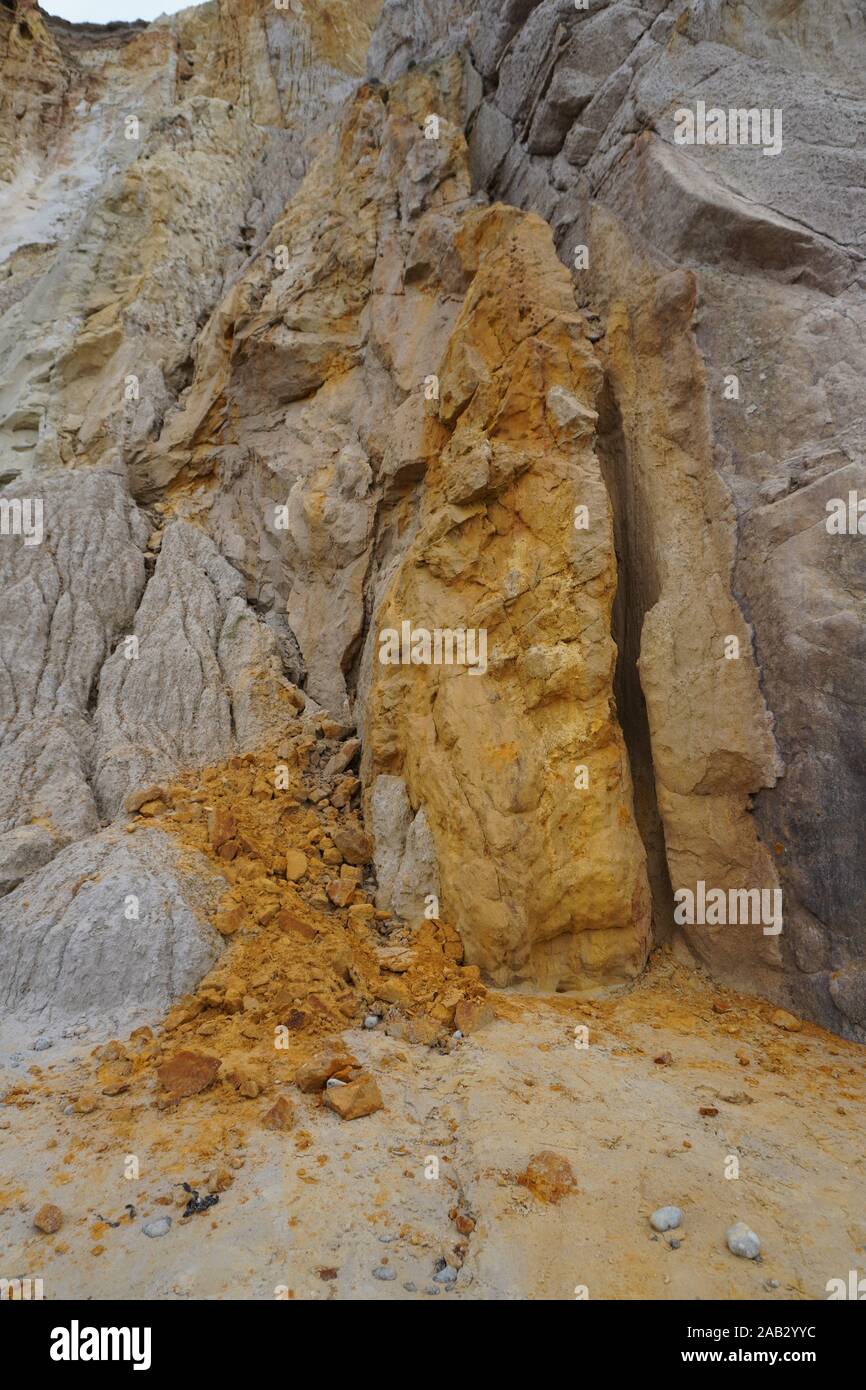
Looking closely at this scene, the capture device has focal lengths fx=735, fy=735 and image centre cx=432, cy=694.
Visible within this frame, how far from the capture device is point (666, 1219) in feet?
11.7

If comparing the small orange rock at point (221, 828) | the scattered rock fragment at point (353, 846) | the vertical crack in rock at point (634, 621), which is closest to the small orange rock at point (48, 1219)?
the small orange rock at point (221, 828)

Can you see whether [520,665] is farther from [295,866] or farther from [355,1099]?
[355,1099]

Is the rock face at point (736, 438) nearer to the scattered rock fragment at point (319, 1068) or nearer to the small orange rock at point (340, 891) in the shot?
the small orange rock at point (340, 891)

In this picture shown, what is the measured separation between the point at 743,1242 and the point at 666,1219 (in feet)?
1.14

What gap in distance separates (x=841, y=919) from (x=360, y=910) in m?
4.17

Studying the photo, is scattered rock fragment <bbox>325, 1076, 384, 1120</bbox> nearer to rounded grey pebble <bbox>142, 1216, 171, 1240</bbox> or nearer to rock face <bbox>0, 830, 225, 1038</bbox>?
rounded grey pebble <bbox>142, 1216, 171, 1240</bbox>

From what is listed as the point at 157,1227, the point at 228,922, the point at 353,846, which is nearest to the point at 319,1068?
the point at 157,1227

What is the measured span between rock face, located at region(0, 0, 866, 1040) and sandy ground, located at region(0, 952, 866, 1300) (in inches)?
54.2

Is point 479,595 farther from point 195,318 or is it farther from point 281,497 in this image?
point 195,318

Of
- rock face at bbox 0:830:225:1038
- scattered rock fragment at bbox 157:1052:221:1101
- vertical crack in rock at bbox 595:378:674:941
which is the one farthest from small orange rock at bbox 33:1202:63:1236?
vertical crack in rock at bbox 595:378:674:941

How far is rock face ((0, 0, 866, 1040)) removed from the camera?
6547 millimetres

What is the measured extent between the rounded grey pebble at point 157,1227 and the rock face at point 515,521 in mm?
2647

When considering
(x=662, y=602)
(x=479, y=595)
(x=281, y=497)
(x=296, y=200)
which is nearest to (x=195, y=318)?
(x=296, y=200)

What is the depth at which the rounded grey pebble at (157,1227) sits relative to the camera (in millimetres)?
3504
